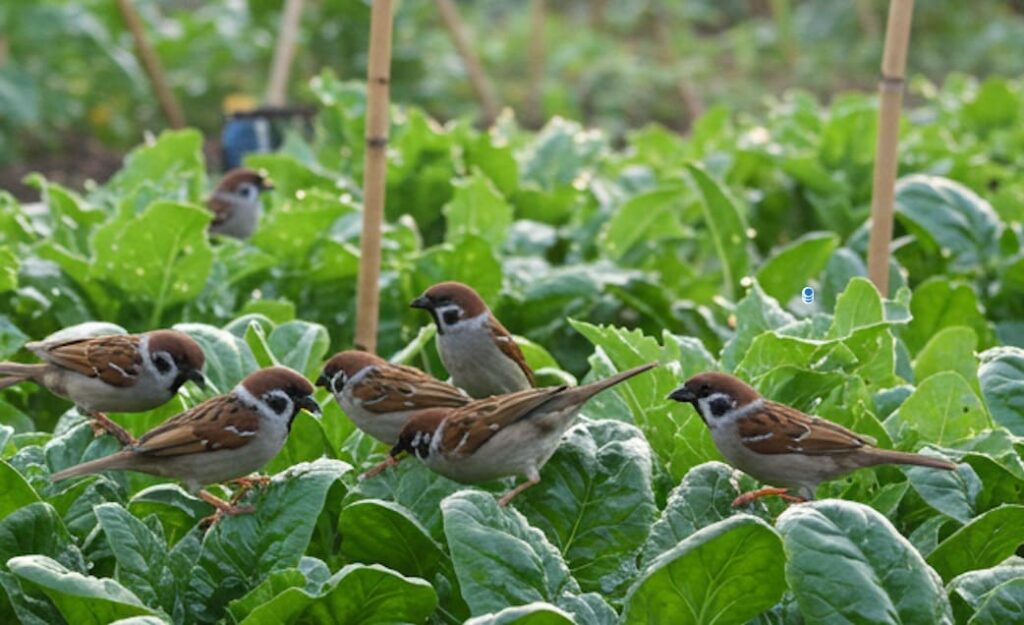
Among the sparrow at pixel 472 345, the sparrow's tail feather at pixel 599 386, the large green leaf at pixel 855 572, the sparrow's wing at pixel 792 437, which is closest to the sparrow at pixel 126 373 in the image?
the sparrow at pixel 472 345

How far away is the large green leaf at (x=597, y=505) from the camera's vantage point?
102 inches

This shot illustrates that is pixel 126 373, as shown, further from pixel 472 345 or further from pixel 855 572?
pixel 855 572

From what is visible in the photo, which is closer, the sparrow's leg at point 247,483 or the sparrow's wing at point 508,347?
the sparrow's leg at point 247,483

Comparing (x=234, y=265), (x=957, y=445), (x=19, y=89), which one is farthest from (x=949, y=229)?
(x=19, y=89)

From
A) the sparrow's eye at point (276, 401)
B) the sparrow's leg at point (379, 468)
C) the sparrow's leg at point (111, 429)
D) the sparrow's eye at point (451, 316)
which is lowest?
the sparrow's leg at point (379, 468)

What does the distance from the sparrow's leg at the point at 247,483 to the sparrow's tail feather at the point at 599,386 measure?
0.53 metres

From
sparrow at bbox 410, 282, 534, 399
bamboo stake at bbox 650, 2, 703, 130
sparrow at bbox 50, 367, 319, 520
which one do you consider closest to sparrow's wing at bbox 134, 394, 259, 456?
sparrow at bbox 50, 367, 319, 520

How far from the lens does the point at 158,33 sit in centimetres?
1120

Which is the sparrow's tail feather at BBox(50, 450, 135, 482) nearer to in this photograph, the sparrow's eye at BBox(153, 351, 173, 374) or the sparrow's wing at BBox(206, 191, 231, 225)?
the sparrow's eye at BBox(153, 351, 173, 374)

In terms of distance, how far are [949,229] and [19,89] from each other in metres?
6.60

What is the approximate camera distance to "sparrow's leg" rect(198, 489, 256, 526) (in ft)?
8.30

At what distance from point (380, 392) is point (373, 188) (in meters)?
0.80

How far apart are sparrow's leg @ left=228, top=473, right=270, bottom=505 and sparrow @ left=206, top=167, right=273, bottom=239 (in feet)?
6.36

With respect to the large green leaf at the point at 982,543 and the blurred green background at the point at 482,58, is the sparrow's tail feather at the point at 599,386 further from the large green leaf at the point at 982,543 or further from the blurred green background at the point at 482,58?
the blurred green background at the point at 482,58
